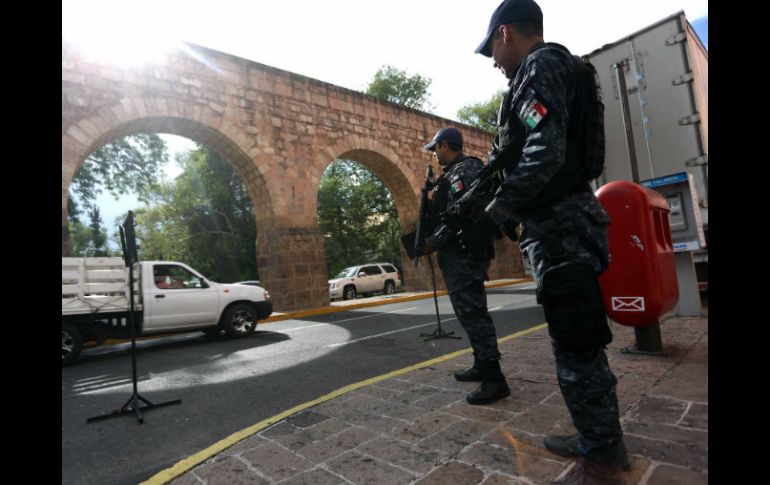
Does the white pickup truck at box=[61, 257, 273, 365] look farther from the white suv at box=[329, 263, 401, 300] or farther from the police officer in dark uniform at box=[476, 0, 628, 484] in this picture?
the white suv at box=[329, 263, 401, 300]

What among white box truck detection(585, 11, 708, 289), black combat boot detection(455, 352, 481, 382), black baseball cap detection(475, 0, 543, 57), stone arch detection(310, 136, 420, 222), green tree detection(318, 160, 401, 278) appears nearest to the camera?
black baseball cap detection(475, 0, 543, 57)

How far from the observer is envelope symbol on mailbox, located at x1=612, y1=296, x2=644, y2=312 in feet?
8.93

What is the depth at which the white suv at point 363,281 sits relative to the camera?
58.7ft

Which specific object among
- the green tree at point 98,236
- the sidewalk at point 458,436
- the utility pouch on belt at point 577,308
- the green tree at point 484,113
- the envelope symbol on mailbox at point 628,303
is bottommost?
the sidewalk at point 458,436

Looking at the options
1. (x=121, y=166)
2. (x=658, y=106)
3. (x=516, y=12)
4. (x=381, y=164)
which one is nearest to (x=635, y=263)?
(x=516, y=12)

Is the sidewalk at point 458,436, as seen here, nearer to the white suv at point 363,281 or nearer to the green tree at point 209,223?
the white suv at point 363,281

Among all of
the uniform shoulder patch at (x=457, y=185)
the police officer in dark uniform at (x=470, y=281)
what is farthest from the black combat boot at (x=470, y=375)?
the uniform shoulder patch at (x=457, y=185)

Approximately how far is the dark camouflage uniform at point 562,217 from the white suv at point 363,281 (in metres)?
15.9

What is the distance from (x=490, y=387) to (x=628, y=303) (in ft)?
3.90

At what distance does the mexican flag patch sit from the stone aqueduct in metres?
9.23

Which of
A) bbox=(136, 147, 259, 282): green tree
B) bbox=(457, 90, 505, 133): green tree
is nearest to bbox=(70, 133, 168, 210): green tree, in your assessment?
bbox=(136, 147, 259, 282): green tree

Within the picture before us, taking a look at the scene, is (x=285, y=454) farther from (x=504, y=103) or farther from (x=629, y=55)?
(x=629, y=55)
